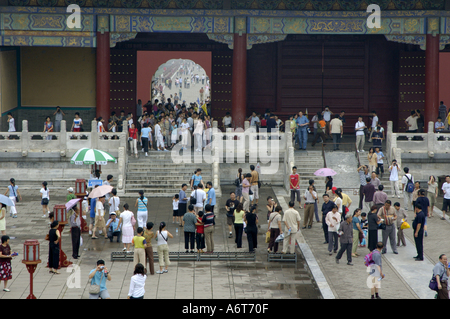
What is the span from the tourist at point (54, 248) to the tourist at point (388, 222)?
24.3 ft

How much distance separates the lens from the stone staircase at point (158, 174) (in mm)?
22406

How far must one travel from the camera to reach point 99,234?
58.4 ft

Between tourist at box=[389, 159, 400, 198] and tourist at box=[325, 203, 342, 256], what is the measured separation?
612 centimetres

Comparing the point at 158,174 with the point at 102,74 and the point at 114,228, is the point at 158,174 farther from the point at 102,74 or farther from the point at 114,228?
the point at 114,228

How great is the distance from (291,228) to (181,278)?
117 inches

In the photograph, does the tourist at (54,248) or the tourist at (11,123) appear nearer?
the tourist at (54,248)

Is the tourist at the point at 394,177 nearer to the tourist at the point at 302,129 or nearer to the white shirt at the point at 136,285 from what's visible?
the tourist at the point at 302,129

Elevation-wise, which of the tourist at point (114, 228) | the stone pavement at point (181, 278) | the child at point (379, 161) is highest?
the child at point (379, 161)

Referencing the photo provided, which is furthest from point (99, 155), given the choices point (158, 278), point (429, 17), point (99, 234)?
point (429, 17)

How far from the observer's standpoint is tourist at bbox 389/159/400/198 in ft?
71.0

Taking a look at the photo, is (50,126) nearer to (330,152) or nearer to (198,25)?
(198,25)

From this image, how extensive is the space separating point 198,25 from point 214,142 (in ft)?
15.7

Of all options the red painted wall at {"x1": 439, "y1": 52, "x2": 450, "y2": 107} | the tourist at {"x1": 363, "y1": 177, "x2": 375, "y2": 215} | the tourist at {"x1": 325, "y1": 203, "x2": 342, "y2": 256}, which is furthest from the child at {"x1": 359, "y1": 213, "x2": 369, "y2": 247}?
the red painted wall at {"x1": 439, "y1": 52, "x2": 450, "y2": 107}

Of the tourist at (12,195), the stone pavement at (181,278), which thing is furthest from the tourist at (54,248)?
the tourist at (12,195)
